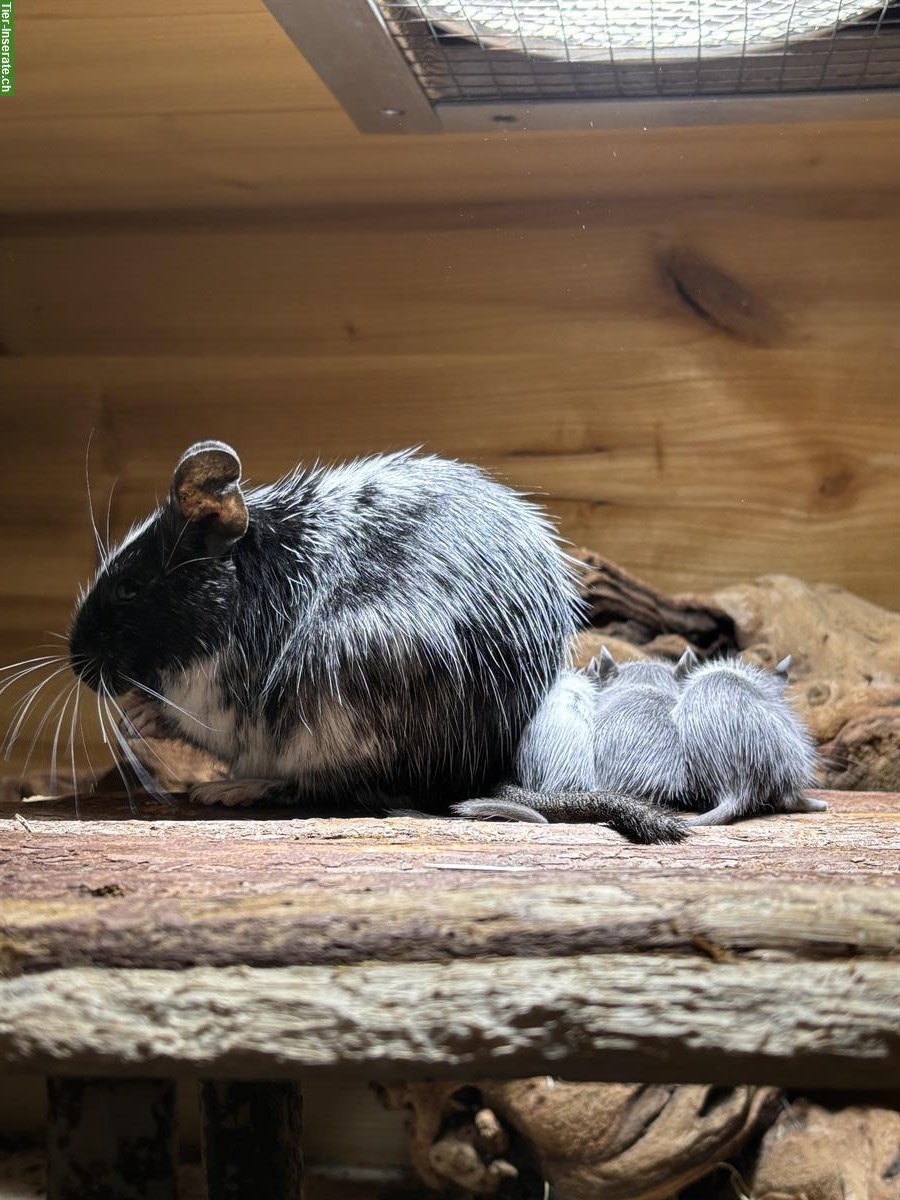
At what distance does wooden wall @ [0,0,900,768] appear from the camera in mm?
1663

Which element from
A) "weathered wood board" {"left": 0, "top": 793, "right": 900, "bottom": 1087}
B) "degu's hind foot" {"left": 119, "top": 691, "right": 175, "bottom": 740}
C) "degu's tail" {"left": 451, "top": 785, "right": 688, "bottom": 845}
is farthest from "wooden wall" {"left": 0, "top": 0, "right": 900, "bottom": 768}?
"weathered wood board" {"left": 0, "top": 793, "right": 900, "bottom": 1087}

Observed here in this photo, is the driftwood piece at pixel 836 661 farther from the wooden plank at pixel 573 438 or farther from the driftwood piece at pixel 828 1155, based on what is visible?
the driftwood piece at pixel 828 1155

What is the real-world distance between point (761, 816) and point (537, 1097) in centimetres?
46

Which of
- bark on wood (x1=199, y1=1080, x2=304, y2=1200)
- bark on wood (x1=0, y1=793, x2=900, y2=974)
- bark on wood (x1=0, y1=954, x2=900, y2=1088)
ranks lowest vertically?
bark on wood (x1=199, y1=1080, x2=304, y2=1200)

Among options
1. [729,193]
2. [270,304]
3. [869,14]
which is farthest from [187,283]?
[869,14]

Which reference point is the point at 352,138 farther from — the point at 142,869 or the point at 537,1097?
the point at 537,1097

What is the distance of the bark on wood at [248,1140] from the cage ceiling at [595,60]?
3.48ft

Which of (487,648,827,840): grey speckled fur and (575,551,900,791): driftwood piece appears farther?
(575,551,900,791): driftwood piece

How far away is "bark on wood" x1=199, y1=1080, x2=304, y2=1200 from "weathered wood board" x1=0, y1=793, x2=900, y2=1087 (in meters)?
0.33

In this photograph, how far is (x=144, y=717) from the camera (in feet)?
4.92

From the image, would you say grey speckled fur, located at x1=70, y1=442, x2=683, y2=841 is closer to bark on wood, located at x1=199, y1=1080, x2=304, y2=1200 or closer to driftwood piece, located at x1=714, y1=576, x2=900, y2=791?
bark on wood, located at x1=199, y1=1080, x2=304, y2=1200

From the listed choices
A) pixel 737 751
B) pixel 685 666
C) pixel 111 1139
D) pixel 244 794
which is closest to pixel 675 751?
pixel 737 751

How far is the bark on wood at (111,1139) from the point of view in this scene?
1.01 m

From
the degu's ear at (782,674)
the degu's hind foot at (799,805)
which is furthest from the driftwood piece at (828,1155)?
the degu's ear at (782,674)
